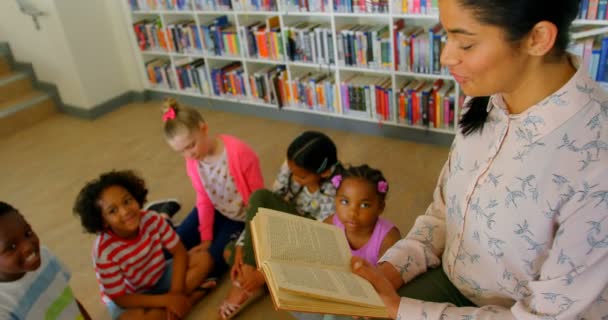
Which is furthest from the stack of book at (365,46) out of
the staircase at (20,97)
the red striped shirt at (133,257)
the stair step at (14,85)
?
the stair step at (14,85)

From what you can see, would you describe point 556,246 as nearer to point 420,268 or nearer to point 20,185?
point 420,268

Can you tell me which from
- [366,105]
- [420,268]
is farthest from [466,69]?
[366,105]

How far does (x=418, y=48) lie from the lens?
2.64m

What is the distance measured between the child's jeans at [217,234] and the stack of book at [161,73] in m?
2.09

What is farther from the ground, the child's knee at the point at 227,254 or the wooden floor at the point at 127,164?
the child's knee at the point at 227,254

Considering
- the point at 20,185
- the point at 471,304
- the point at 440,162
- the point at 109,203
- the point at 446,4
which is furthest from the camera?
the point at 20,185

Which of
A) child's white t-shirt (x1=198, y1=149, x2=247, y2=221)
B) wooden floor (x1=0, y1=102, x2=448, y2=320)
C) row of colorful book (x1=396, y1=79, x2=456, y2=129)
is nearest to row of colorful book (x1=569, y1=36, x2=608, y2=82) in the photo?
row of colorful book (x1=396, y1=79, x2=456, y2=129)

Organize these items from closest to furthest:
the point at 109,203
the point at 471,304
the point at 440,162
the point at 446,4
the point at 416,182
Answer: the point at 446,4, the point at 471,304, the point at 109,203, the point at 416,182, the point at 440,162

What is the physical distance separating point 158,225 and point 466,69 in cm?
135

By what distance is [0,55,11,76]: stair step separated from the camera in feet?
13.2

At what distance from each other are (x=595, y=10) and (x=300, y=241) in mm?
1928

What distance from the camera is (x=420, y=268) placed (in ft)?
3.85

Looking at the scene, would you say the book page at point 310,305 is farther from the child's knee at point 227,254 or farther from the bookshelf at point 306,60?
the bookshelf at point 306,60

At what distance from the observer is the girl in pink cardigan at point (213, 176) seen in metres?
1.85
